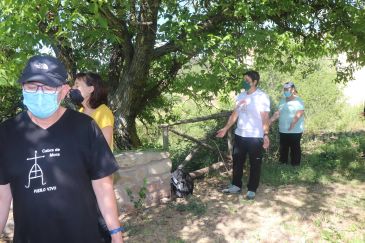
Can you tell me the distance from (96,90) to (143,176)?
2476 mm

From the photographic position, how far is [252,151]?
541cm

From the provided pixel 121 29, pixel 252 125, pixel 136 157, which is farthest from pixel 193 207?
pixel 121 29

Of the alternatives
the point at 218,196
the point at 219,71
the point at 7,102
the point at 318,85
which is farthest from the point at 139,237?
the point at 318,85

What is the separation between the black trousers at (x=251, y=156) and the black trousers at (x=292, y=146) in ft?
6.50

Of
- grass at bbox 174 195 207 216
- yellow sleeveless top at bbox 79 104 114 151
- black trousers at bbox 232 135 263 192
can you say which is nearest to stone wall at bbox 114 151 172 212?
grass at bbox 174 195 207 216

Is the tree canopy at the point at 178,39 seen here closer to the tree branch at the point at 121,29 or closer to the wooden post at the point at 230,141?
the tree branch at the point at 121,29

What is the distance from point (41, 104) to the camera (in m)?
1.96

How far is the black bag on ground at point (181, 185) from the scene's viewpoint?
19.3 feet

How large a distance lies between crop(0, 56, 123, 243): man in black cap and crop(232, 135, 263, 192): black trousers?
11.9ft

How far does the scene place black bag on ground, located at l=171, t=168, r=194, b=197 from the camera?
587 cm

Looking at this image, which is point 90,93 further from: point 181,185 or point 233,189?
point 233,189

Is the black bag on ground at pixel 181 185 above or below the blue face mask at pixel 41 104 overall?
below

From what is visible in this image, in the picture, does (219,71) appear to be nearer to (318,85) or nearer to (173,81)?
(173,81)

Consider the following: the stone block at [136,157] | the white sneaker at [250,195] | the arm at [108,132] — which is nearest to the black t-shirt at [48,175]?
the arm at [108,132]
